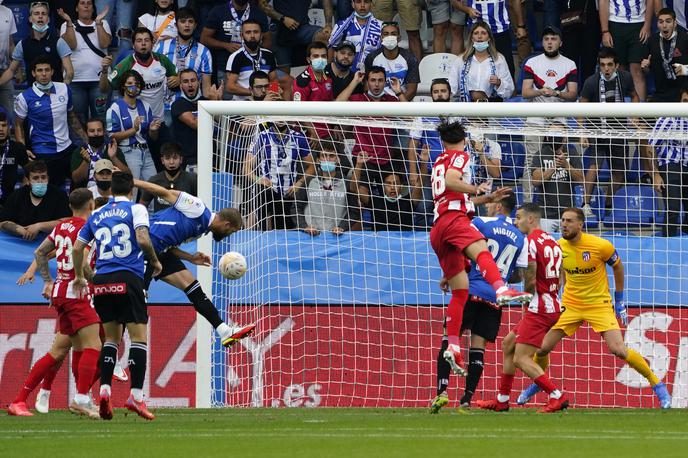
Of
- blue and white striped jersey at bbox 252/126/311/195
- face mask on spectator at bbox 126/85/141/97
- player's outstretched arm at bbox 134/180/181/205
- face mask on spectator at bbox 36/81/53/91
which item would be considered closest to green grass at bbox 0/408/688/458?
player's outstretched arm at bbox 134/180/181/205

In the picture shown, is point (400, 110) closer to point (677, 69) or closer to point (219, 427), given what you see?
point (219, 427)

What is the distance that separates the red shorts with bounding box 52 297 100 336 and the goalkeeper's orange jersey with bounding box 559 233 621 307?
4.50m

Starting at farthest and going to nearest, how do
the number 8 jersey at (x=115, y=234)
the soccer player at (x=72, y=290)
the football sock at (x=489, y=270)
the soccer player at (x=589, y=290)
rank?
the soccer player at (x=589, y=290), the soccer player at (x=72, y=290), the number 8 jersey at (x=115, y=234), the football sock at (x=489, y=270)

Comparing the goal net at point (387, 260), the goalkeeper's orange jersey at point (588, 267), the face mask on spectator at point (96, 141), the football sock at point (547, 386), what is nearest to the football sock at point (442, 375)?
the football sock at point (547, 386)

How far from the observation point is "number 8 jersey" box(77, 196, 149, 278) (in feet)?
35.9

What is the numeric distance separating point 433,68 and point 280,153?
4.55m

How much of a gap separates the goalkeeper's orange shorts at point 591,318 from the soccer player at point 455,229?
163cm

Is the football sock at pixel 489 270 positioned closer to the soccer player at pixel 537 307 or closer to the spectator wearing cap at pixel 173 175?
the soccer player at pixel 537 307

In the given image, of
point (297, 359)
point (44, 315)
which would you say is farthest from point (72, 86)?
point (297, 359)

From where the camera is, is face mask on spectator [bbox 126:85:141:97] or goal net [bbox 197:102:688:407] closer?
goal net [bbox 197:102:688:407]

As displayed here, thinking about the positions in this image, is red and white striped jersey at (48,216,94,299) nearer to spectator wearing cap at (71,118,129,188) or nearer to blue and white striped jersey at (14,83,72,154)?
spectator wearing cap at (71,118,129,188)

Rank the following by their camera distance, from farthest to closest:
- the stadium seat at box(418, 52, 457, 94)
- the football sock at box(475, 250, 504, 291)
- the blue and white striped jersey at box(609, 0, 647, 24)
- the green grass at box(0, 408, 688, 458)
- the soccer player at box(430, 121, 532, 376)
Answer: the stadium seat at box(418, 52, 457, 94) → the blue and white striped jersey at box(609, 0, 647, 24) → the soccer player at box(430, 121, 532, 376) → the football sock at box(475, 250, 504, 291) → the green grass at box(0, 408, 688, 458)

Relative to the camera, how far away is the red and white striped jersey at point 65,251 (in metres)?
12.0

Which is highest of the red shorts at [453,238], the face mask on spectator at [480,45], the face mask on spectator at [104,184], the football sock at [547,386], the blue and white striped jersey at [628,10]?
the blue and white striped jersey at [628,10]
